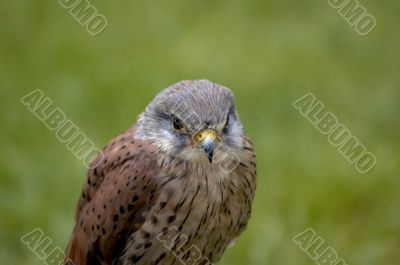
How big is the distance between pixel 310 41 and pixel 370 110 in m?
1.39

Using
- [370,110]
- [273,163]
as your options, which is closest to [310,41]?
[370,110]

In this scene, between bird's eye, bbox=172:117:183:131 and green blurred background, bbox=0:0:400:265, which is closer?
bird's eye, bbox=172:117:183:131

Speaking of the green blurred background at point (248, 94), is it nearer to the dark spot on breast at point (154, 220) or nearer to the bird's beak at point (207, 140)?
the dark spot on breast at point (154, 220)

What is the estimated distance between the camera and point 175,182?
18.3 ft

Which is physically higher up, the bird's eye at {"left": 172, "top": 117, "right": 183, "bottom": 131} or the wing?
the bird's eye at {"left": 172, "top": 117, "right": 183, "bottom": 131}

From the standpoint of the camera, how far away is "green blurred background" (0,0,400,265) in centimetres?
766

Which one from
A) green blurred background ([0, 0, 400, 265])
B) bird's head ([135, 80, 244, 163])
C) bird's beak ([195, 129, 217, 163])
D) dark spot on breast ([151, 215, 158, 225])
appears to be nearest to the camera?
bird's beak ([195, 129, 217, 163])

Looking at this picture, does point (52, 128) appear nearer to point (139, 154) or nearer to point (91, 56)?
point (91, 56)

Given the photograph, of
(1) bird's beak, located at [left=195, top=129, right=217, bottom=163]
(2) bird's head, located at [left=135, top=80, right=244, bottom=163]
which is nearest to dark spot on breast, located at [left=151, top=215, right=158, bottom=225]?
(2) bird's head, located at [left=135, top=80, right=244, bottom=163]

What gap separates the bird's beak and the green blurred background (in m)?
2.12

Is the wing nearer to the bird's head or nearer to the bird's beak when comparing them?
the bird's head

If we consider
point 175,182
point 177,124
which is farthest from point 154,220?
point 177,124

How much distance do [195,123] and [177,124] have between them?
0.13m

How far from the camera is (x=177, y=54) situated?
9906 millimetres
